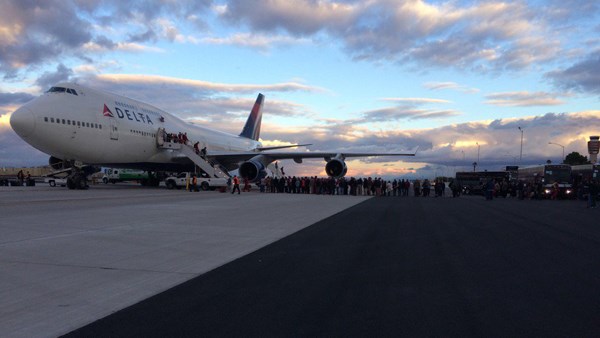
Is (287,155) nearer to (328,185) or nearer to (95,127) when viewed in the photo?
(328,185)

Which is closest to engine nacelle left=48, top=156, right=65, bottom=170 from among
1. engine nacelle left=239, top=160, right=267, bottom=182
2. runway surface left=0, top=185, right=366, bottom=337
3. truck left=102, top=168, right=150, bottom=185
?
engine nacelle left=239, top=160, right=267, bottom=182

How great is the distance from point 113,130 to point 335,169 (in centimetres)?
1364

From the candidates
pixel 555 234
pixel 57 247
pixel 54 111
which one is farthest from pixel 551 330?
pixel 54 111

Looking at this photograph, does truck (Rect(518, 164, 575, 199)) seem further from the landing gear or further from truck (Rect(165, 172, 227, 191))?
the landing gear

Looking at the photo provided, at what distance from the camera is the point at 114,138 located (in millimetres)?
25281

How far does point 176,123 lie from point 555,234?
27089mm

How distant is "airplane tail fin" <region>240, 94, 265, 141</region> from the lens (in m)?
48.9

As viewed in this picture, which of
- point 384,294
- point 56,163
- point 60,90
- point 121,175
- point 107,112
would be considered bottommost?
point 384,294

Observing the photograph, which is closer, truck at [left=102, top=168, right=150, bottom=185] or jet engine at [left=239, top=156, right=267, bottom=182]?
jet engine at [left=239, top=156, right=267, bottom=182]

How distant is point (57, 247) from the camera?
7297mm

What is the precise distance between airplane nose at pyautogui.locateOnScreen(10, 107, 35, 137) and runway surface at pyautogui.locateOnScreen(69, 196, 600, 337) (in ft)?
56.3

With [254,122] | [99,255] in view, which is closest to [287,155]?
[254,122]

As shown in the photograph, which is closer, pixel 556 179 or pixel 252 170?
pixel 252 170

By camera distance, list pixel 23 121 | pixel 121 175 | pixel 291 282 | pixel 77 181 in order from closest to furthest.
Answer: pixel 291 282
pixel 23 121
pixel 77 181
pixel 121 175
